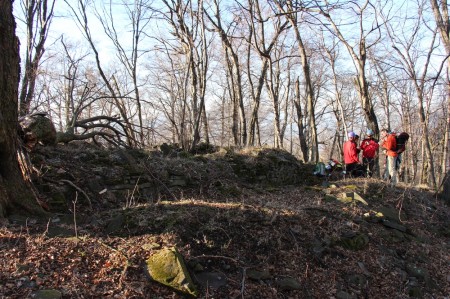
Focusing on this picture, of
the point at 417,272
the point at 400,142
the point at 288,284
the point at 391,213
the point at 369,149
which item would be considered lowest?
the point at 417,272

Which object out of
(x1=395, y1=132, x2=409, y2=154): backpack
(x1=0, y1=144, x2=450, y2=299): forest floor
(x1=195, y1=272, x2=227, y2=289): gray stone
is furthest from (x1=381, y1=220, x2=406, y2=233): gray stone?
(x1=195, y1=272, x2=227, y2=289): gray stone

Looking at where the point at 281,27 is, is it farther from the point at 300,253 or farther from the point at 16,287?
the point at 16,287

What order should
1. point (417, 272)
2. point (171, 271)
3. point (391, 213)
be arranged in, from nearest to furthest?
point (171, 271)
point (417, 272)
point (391, 213)

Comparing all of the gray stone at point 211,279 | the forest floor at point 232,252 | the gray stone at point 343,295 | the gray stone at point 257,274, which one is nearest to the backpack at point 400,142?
the forest floor at point 232,252

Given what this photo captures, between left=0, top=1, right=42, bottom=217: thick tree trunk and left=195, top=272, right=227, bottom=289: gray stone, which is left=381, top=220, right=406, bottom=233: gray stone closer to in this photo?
left=195, top=272, right=227, bottom=289: gray stone

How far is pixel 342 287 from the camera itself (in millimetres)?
4785

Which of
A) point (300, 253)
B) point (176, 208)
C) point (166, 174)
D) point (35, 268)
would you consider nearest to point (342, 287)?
point (300, 253)

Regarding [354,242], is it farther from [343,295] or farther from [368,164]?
[368,164]

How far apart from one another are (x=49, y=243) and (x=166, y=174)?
384cm

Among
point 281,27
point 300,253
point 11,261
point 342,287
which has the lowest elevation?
point 342,287

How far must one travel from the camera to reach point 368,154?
994 centimetres

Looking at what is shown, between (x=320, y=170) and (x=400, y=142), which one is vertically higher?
(x=400, y=142)

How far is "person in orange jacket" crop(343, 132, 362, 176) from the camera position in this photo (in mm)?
9812

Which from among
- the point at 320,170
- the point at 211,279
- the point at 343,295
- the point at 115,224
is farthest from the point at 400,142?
the point at 115,224
